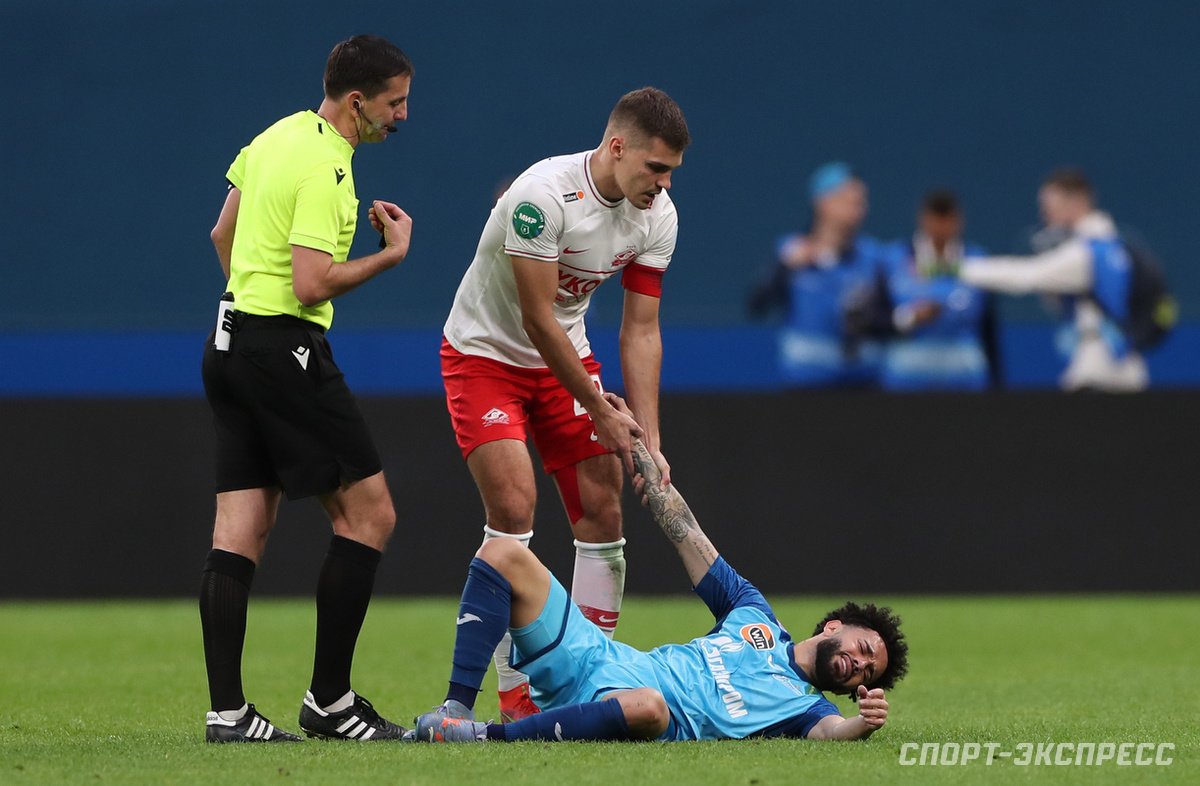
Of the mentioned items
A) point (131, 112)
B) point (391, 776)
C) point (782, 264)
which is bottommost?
point (391, 776)

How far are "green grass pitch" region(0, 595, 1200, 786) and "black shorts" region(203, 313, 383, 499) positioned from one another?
793mm

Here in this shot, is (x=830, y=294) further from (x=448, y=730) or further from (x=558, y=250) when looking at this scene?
(x=448, y=730)

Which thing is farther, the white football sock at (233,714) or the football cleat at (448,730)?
the white football sock at (233,714)

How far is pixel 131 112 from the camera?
13.5 metres

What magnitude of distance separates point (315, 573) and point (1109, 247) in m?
5.31

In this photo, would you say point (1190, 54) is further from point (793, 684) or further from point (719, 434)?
point (793, 684)

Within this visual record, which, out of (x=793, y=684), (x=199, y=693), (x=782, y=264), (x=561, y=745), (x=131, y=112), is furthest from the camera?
(x=131, y=112)

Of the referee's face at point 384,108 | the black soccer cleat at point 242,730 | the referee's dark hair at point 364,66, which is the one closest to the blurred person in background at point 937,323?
the referee's face at point 384,108

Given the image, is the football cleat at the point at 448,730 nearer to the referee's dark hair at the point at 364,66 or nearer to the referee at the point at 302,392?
the referee at the point at 302,392

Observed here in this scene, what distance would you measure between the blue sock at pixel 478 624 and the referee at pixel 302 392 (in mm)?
335

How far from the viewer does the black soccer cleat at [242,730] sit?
4949 millimetres

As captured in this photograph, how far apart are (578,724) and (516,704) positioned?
3.01 feet

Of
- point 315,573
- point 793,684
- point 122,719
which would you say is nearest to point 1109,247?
point 315,573

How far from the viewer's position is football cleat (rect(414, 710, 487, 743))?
4.86 metres
